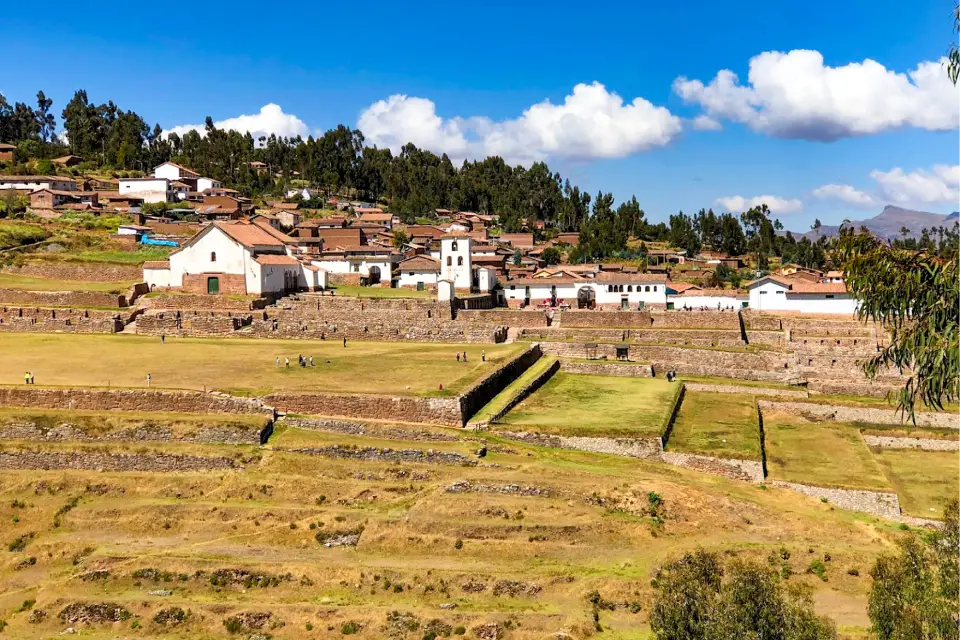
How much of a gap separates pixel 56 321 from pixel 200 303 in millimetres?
7134

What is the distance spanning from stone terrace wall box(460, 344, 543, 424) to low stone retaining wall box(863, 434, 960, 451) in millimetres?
14438

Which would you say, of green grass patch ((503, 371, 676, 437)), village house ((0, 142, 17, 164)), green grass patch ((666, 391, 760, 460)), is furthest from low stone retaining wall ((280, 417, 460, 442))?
village house ((0, 142, 17, 164))

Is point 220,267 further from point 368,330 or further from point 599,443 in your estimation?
point 599,443

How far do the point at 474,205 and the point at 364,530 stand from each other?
335 ft

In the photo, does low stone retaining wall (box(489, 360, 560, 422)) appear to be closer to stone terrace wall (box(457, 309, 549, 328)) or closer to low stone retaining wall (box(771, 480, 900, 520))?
stone terrace wall (box(457, 309, 549, 328))

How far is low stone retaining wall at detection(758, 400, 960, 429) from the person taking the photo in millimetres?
32312

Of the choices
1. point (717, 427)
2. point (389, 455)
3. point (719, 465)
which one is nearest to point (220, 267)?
point (389, 455)

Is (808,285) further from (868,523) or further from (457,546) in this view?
(457,546)

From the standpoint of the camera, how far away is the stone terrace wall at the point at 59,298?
42831 millimetres

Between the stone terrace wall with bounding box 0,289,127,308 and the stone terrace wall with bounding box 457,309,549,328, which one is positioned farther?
the stone terrace wall with bounding box 457,309,549,328

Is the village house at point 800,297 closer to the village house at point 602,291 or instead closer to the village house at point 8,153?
the village house at point 602,291

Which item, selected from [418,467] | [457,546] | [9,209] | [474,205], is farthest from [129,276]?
[474,205]

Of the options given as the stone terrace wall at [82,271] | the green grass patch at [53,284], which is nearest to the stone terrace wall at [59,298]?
the green grass patch at [53,284]

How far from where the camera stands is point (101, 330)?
40500 millimetres
